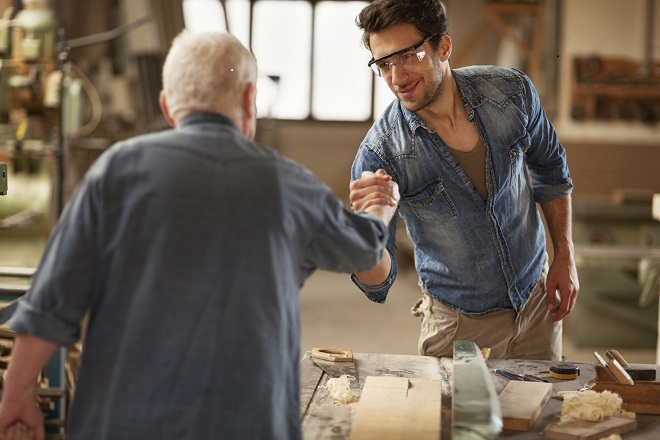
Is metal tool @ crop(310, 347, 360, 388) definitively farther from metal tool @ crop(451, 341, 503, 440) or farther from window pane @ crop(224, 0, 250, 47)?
window pane @ crop(224, 0, 250, 47)

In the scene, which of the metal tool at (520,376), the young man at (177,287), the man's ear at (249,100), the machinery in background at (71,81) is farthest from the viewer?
the machinery in background at (71,81)

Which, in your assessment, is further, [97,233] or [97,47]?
[97,47]

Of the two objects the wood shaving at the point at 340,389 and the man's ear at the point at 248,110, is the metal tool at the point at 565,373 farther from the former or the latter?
the man's ear at the point at 248,110

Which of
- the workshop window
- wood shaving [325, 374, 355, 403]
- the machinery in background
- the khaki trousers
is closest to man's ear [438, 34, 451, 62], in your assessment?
the khaki trousers

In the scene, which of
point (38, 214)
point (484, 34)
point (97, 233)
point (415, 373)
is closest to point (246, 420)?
point (97, 233)

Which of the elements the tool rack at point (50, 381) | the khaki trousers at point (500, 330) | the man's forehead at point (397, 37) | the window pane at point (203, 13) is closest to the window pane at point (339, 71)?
the window pane at point (203, 13)

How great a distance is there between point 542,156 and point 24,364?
162 centimetres

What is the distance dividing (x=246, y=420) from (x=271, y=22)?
10.4 metres

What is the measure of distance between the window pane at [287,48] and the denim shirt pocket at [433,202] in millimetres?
8956

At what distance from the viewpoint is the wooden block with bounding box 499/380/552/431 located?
62.2 inches

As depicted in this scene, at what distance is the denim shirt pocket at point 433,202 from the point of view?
88.2 inches

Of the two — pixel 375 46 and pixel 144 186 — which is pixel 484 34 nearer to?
pixel 375 46

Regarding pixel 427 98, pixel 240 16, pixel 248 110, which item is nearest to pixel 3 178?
pixel 248 110

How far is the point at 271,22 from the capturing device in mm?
11133
